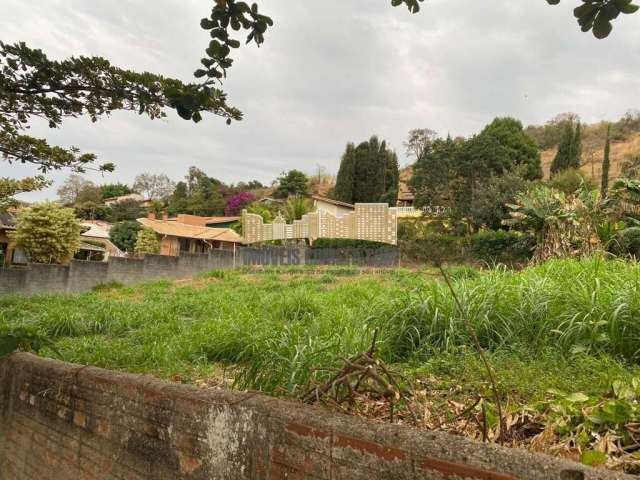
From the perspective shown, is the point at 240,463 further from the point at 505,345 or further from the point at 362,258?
the point at 362,258

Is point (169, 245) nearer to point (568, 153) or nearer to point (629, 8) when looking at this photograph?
point (568, 153)

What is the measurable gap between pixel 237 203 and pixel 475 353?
50492mm

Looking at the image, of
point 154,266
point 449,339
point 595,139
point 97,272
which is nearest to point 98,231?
point 154,266

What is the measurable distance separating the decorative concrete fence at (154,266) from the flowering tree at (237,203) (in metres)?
Result: 29.4

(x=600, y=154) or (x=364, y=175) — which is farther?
(x=600, y=154)

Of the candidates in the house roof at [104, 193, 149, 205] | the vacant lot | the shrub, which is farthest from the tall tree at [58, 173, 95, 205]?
the vacant lot

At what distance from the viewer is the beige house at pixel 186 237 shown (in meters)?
33.8

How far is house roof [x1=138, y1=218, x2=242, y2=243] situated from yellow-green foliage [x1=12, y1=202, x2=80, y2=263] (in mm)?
13869

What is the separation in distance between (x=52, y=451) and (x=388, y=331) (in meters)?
2.60

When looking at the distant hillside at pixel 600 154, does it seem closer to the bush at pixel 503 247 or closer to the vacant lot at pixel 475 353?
the bush at pixel 503 247

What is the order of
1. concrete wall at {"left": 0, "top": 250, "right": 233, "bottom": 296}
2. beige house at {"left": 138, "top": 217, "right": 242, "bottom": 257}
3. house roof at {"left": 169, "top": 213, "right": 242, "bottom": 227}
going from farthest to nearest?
house roof at {"left": 169, "top": 213, "right": 242, "bottom": 227} → beige house at {"left": 138, "top": 217, "right": 242, "bottom": 257} → concrete wall at {"left": 0, "top": 250, "right": 233, "bottom": 296}

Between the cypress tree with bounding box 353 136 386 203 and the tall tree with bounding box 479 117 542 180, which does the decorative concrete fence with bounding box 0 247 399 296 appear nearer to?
the tall tree with bounding box 479 117 542 180

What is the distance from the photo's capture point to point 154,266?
1892cm

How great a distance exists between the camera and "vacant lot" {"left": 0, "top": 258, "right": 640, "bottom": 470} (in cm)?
220
